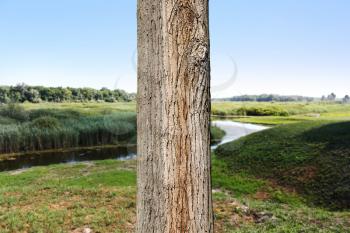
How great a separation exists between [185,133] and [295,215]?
5.61 m

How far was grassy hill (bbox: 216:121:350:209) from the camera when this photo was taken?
11188 mm

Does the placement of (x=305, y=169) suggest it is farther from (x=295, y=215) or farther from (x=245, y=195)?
(x=295, y=215)

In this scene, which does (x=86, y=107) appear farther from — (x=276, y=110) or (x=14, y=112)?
(x=276, y=110)

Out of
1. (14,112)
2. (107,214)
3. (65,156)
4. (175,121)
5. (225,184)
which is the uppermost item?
(175,121)

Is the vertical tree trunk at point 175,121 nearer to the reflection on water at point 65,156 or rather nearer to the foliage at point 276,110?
the reflection on water at point 65,156

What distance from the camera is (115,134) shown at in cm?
2648

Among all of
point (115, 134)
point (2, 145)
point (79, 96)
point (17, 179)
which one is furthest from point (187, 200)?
point (79, 96)

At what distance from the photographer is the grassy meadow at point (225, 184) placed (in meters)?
6.07

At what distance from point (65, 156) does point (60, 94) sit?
43.7 metres

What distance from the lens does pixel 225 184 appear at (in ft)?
42.0

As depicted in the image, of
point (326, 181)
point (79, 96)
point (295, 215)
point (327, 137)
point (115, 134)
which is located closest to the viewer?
point (295, 215)

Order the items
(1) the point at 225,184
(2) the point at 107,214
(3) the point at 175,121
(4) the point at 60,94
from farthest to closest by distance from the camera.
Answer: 1. (4) the point at 60,94
2. (1) the point at 225,184
3. (2) the point at 107,214
4. (3) the point at 175,121

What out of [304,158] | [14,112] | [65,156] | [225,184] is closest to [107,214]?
[225,184]

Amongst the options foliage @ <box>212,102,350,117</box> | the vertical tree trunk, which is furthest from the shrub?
foliage @ <box>212,102,350,117</box>
